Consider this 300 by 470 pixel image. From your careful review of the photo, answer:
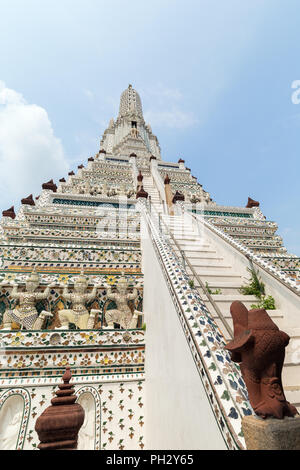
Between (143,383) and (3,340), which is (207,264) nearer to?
(143,383)

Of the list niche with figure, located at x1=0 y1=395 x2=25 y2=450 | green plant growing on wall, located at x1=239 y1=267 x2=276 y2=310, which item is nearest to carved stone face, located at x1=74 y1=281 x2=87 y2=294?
niche with figure, located at x1=0 y1=395 x2=25 y2=450

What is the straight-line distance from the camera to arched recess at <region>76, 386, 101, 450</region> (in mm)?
2947

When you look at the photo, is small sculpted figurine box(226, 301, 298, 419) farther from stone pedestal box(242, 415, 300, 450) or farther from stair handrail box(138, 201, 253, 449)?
stair handrail box(138, 201, 253, 449)

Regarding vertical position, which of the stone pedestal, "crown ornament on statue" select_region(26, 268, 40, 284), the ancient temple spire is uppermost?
the ancient temple spire

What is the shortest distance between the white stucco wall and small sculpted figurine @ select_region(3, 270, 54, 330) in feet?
6.65

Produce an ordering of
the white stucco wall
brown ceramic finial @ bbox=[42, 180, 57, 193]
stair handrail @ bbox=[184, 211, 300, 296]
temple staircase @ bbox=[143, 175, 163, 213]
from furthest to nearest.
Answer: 1. temple staircase @ bbox=[143, 175, 163, 213]
2. brown ceramic finial @ bbox=[42, 180, 57, 193]
3. stair handrail @ bbox=[184, 211, 300, 296]
4. the white stucco wall

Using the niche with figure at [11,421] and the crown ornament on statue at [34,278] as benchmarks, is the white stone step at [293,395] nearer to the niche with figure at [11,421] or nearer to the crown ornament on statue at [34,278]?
the niche with figure at [11,421]

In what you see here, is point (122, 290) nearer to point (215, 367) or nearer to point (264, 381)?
point (215, 367)

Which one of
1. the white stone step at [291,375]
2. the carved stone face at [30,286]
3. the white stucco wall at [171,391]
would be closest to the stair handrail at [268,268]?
the white stone step at [291,375]

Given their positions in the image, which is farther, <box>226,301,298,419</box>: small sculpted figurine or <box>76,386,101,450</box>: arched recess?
<box>76,386,101,450</box>: arched recess

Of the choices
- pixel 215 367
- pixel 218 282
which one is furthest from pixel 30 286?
pixel 215 367

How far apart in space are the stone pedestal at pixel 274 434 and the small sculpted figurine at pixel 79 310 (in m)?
3.26

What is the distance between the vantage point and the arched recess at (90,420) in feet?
9.67
